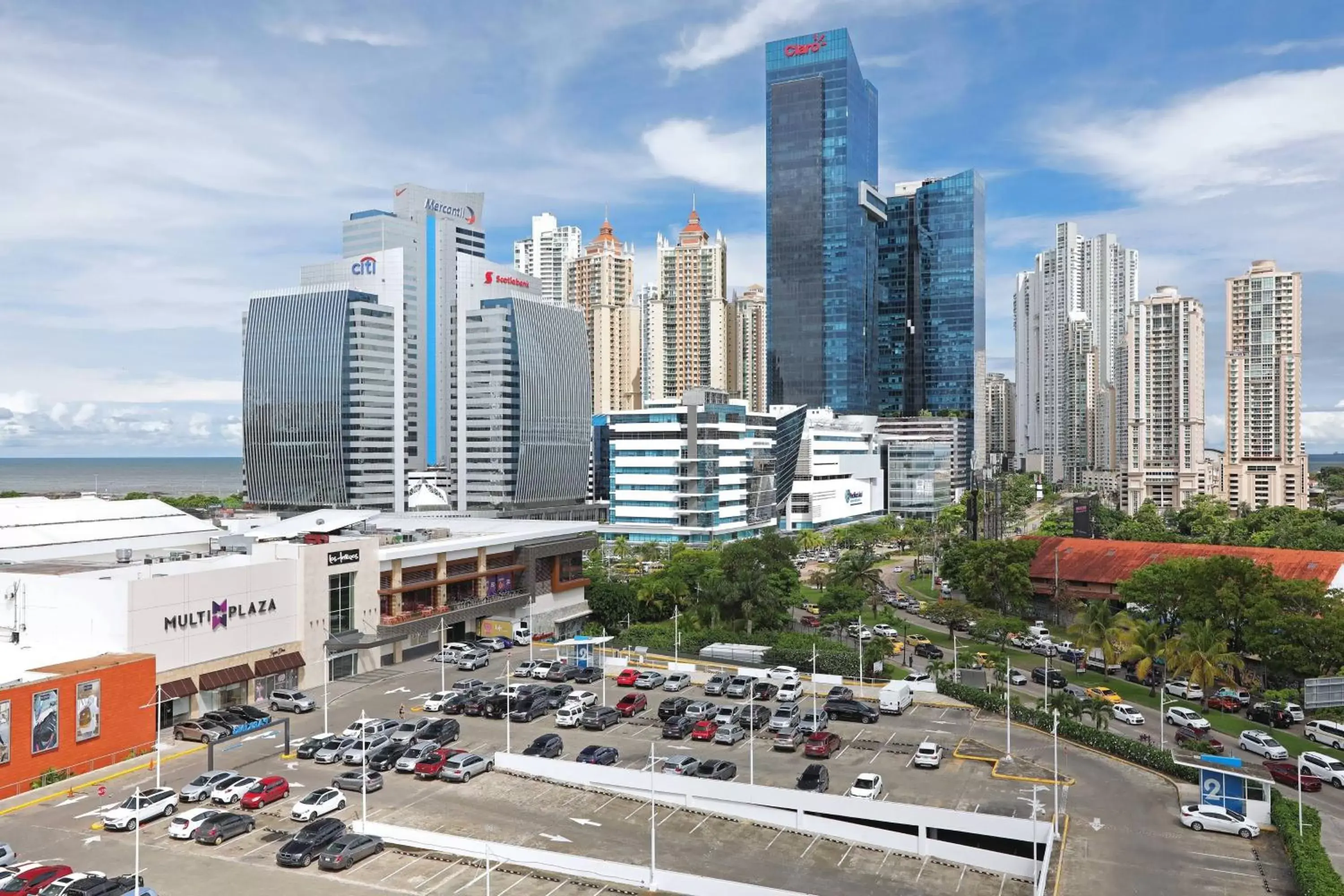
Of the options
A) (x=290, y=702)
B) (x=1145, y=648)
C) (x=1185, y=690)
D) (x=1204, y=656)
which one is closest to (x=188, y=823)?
(x=290, y=702)

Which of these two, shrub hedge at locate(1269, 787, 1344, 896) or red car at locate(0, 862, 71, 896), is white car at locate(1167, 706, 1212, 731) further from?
red car at locate(0, 862, 71, 896)

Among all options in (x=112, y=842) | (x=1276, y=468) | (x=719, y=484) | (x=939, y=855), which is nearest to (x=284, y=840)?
(x=112, y=842)

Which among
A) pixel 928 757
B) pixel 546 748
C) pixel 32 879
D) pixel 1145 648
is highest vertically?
pixel 1145 648

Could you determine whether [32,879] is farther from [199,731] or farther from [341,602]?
[341,602]

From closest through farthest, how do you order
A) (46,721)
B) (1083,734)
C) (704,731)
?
(46,721)
(1083,734)
(704,731)

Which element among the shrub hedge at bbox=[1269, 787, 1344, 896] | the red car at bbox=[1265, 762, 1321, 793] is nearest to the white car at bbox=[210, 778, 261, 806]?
the shrub hedge at bbox=[1269, 787, 1344, 896]

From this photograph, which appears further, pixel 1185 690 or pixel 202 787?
pixel 1185 690

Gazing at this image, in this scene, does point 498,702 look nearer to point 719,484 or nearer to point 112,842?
point 112,842
